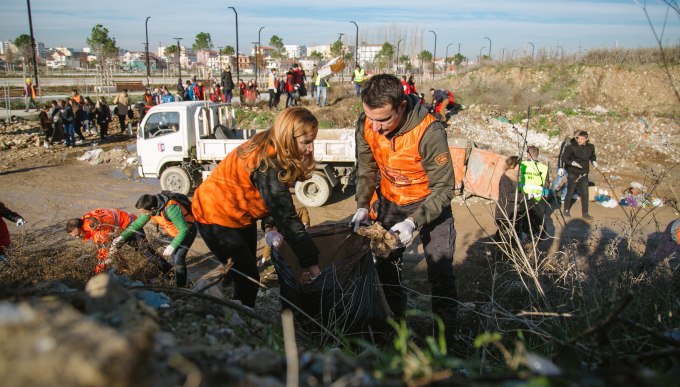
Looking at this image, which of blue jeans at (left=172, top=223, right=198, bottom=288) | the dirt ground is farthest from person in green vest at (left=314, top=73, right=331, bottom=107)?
blue jeans at (left=172, top=223, right=198, bottom=288)

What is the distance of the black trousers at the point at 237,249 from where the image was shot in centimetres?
300

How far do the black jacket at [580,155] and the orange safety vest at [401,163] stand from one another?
5.87 metres

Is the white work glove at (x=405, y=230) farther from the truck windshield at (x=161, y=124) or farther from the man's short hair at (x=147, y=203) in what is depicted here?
the truck windshield at (x=161, y=124)

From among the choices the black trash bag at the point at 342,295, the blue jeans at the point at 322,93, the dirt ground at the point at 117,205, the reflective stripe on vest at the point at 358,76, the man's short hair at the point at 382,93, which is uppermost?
the reflective stripe on vest at the point at 358,76

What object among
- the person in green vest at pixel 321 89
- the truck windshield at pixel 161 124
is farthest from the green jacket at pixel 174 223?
the person in green vest at pixel 321 89

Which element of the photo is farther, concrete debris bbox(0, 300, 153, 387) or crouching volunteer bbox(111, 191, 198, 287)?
crouching volunteer bbox(111, 191, 198, 287)

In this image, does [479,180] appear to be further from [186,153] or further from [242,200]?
[242,200]

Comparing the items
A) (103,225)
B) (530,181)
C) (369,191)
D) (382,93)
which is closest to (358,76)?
(530,181)

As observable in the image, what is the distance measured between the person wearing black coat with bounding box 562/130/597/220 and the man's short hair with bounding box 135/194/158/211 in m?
6.55

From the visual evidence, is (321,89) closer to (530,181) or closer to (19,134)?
(19,134)

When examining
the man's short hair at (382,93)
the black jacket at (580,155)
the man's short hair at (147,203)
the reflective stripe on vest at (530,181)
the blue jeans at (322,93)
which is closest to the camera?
the man's short hair at (382,93)

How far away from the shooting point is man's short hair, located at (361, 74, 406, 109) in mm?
2812

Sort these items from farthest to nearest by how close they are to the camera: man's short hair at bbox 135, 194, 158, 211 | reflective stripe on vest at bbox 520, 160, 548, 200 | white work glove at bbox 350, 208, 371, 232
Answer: reflective stripe on vest at bbox 520, 160, 548, 200 → man's short hair at bbox 135, 194, 158, 211 → white work glove at bbox 350, 208, 371, 232

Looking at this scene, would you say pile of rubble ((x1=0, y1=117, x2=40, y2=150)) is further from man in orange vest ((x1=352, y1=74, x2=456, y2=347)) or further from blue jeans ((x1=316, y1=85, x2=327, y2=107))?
man in orange vest ((x1=352, y1=74, x2=456, y2=347))
